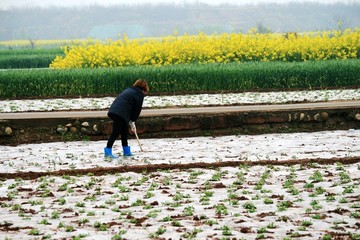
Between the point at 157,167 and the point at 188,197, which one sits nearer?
the point at 188,197

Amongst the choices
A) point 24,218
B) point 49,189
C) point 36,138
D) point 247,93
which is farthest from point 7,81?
point 24,218

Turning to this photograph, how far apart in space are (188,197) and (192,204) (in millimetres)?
449

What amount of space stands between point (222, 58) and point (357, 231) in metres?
27.0

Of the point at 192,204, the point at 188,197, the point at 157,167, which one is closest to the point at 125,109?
the point at 157,167

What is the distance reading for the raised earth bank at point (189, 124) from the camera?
17.2 meters

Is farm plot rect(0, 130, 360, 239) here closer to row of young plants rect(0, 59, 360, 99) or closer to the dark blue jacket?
the dark blue jacket

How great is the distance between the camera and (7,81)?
88.6ft

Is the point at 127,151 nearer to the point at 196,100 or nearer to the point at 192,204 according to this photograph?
the point at 192,204

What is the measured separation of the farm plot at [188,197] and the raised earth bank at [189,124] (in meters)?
2.19

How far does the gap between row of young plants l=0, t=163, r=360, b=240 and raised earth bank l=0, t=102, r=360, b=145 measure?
5.22 metres

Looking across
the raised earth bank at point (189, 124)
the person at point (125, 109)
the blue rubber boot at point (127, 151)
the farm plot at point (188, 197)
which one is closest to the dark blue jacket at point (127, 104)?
the person at point (125, 109)

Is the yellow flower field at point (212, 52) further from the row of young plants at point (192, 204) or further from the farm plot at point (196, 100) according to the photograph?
the row of young plants at point (192, 204)

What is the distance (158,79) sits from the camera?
2683 centimetres

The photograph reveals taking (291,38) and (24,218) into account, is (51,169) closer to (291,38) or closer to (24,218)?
(24,218)
